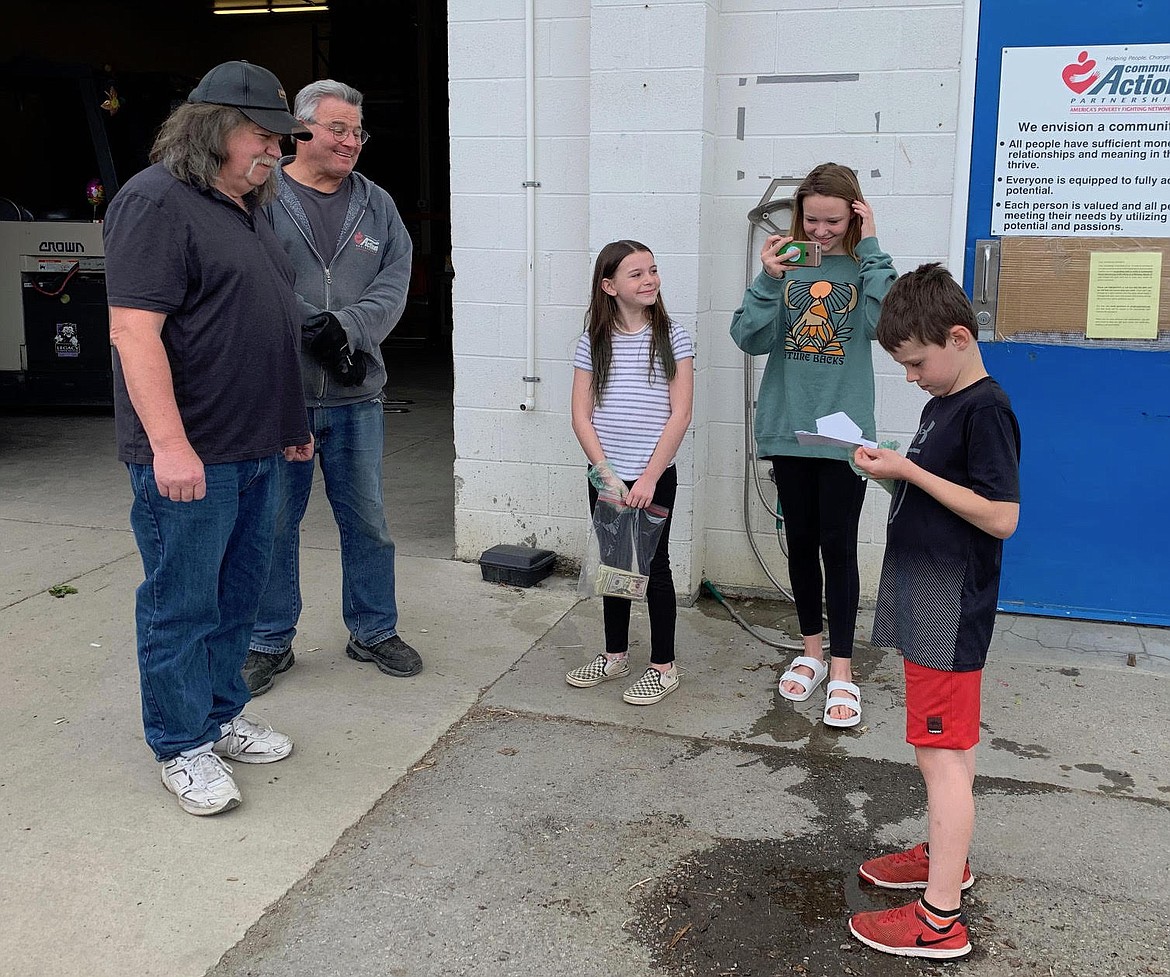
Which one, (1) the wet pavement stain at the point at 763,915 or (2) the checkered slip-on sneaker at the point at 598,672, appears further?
(2) the checkered slip-on sneaker at the point at 598,672

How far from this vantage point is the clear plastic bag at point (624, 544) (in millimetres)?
3729

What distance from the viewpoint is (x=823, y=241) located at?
12.0 ft

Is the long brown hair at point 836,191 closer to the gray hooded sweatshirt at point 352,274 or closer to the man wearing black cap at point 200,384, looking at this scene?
the gray hooded sweatshirt at point 352,274

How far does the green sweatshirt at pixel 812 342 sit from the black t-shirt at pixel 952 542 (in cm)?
107

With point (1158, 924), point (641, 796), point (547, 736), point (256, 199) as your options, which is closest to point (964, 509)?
point (1158, 924)

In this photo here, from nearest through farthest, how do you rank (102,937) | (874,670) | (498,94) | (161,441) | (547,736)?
(102,937) → (161,441) → (547,736) → (874,670) → (498,94)

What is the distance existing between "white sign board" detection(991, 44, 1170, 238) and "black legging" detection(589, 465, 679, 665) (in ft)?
5.85

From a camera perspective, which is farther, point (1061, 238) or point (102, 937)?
point (1061, 238)

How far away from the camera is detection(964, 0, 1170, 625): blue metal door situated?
4.29m

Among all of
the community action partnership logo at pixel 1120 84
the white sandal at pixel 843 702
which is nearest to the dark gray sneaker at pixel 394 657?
the white sandal at pixel 843 702

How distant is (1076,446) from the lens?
4453 millimetres

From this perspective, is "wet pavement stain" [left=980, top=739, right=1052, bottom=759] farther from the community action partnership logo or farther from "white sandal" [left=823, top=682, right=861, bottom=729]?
the community action partnership logo

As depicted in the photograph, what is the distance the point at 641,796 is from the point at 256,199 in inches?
77.9

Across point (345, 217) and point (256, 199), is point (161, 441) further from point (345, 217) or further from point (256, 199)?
point (345, 217)
